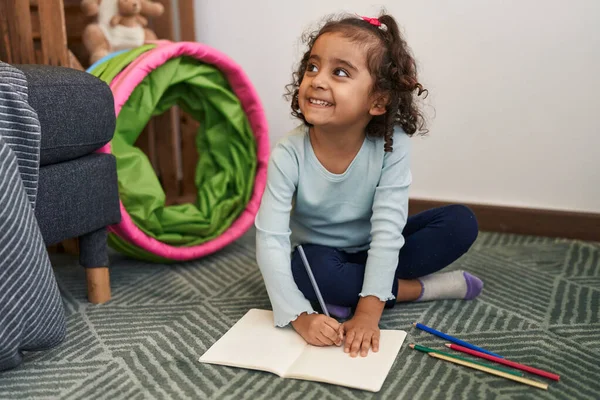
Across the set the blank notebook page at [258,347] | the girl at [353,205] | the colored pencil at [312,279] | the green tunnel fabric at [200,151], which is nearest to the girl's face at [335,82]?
the girl at [353,205]

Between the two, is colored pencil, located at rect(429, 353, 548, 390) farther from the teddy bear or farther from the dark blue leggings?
the teddy bear

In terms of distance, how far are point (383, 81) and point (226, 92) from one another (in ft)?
1.79

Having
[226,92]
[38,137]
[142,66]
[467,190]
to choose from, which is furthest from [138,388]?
[467,190]

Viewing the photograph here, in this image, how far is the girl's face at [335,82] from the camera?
101 centimetres

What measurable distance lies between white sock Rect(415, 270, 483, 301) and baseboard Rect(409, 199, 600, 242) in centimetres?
47

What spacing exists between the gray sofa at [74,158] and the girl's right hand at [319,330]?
0.42 meters

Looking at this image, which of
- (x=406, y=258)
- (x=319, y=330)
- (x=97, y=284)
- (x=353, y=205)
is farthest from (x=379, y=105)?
(x=97, y=284)

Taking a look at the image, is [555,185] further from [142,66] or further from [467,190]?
[142,66]

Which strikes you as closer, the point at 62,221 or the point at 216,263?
the point at 62,221

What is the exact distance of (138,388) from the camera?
86 centimetres

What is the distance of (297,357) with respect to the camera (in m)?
0.93

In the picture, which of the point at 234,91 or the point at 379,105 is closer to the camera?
the point at 379,105

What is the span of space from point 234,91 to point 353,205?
546mm

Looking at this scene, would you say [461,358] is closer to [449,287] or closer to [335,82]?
[449,287]
